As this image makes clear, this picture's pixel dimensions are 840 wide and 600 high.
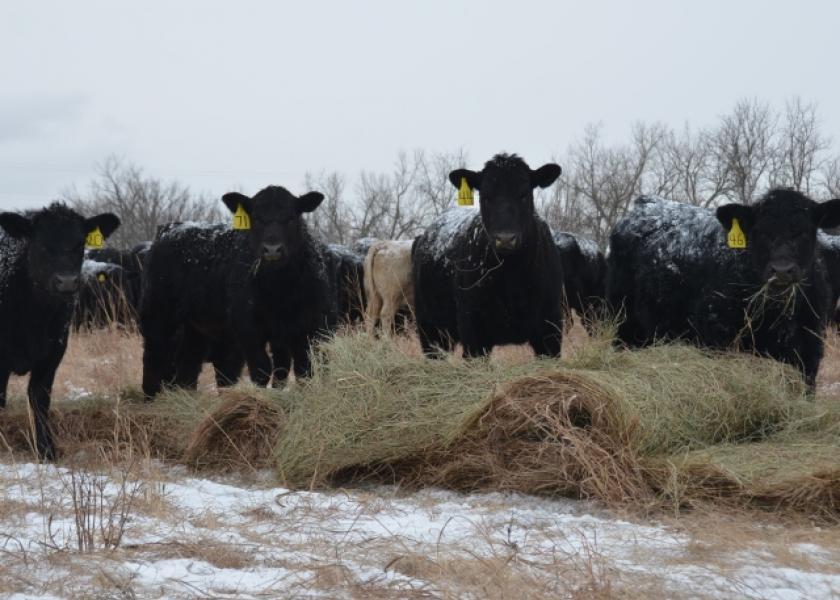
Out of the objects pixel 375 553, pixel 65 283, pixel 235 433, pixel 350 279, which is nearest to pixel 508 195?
pixel 235 433

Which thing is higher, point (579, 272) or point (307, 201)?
point (307, 201)

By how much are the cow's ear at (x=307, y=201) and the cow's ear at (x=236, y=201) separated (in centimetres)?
46

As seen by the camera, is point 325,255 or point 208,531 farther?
point 325,255

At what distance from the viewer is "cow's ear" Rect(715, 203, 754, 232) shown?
8.48 meters

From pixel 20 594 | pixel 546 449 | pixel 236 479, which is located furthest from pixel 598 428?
pixel 20 594

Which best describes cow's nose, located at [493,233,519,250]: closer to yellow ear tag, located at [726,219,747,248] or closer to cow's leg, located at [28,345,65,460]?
yellow ear tag, located at [726,219,747,248]

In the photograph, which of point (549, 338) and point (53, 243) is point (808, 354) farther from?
point (53, 243)

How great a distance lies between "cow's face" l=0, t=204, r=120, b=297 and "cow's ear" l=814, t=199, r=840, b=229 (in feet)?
19.0

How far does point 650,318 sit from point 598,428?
151 inches

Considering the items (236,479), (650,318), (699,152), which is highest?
(699,152)

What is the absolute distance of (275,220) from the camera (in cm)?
974

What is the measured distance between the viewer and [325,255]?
1034cm

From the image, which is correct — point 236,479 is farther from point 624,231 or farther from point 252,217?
point 624,231

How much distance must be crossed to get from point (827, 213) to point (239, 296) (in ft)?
16.8
